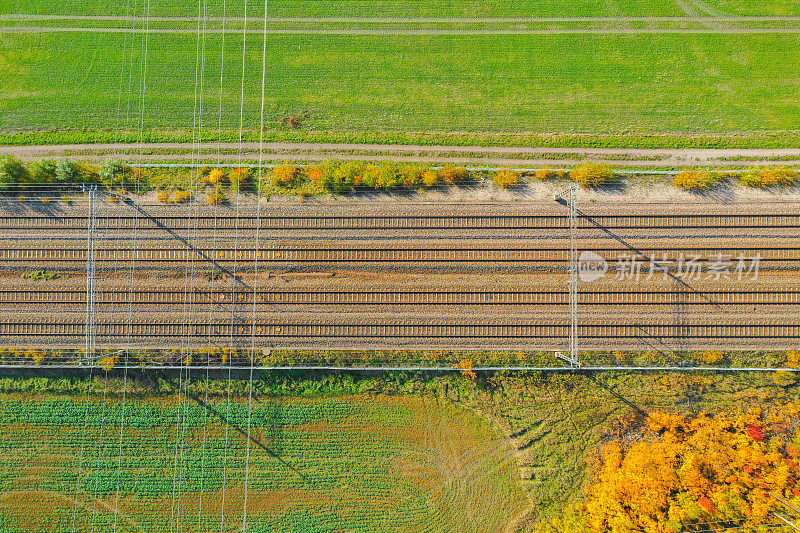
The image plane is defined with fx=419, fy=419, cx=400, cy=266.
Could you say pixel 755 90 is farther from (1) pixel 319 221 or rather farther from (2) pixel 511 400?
(1) pixel 319 221

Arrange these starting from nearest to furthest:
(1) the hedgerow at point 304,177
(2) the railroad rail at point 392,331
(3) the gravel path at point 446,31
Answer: (2) the railroad rail at point 392,331, (1) the hedgerow at point 304,177, (3) the gravel path at point 446,31

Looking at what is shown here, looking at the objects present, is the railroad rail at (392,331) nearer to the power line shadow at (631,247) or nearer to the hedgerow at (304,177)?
the power line shadow at (631,247)

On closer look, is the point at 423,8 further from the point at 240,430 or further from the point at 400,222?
the point at 240,430

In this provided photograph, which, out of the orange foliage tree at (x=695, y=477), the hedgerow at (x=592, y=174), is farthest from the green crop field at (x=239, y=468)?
the hedgerow at (x=592, y=174)

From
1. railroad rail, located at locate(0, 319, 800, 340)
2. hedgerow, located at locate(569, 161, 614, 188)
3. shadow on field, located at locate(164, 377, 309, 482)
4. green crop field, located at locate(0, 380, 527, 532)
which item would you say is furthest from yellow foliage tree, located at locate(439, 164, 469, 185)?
shadow on field, located at locate(164, 377, 309, 482)

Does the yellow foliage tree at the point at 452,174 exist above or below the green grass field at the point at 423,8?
below

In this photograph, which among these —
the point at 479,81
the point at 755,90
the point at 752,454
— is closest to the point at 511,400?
the point at 752,454
